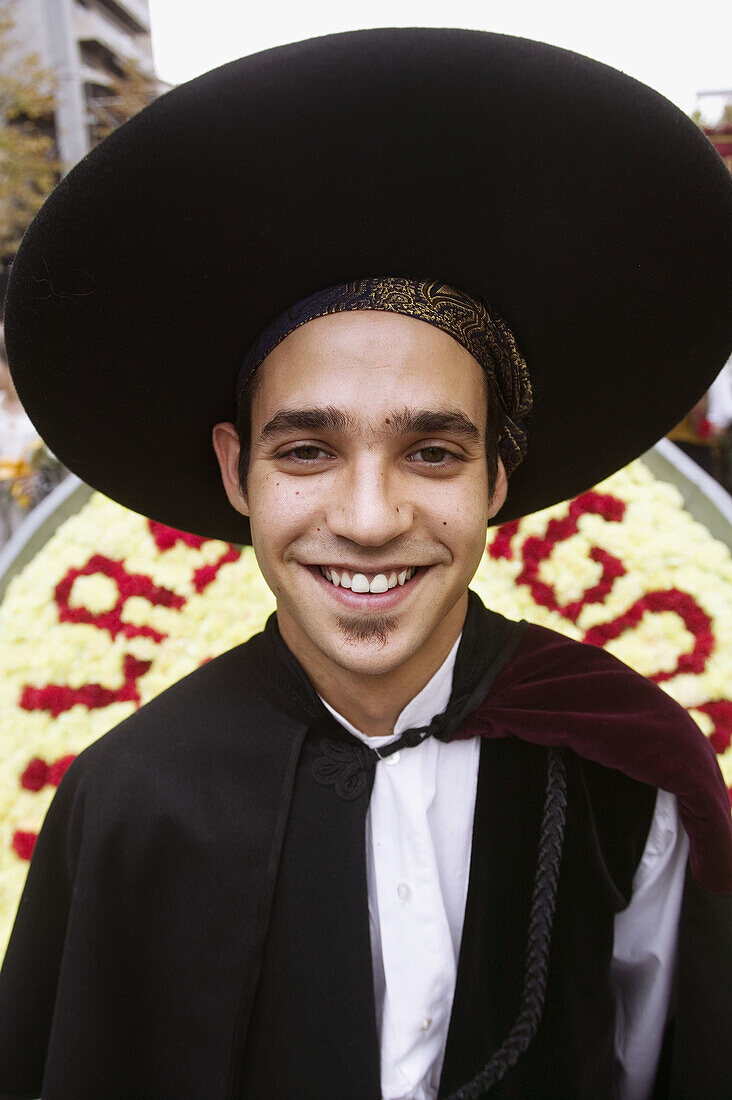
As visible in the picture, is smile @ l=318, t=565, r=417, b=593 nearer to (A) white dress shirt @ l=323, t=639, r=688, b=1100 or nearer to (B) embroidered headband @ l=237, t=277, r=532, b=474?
(A) white dress shirt @ l=323, t=639, r=688, b=1100

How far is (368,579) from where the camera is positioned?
1.36 meters

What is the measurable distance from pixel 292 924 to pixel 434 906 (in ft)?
0.92

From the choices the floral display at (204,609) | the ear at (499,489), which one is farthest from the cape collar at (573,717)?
the floral display at (204,609)

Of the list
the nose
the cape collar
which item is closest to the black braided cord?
A: the cape collar

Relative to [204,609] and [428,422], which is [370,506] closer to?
[428,422]

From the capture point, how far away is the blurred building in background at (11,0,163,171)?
17688 millimetres

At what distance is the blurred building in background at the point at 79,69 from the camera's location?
696 inches

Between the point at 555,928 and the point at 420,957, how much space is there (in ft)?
0.95

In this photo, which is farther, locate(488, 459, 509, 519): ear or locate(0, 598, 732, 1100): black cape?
locate(488, 459, 509, 519): ear

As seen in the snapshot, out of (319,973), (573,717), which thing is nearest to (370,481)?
(573,717)

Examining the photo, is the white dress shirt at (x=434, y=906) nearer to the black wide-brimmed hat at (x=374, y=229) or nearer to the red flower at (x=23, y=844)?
the black wide-brimmed hat at (x=374, y=229)

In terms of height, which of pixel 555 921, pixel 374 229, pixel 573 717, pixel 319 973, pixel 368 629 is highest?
pixel 374 229

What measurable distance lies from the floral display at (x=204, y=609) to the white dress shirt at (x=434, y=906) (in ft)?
2.46

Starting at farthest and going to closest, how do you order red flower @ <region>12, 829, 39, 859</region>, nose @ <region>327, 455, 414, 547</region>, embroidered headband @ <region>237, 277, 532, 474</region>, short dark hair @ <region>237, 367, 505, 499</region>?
red flower @ <region>12, 829, 39, 859</region>, short dark hair @ <region>237, 367, 505, 499</region>, embroidered headband @ <region>237, 277, 532, 474</region>, nose @ <region>327, 455, 414, 547</region>
